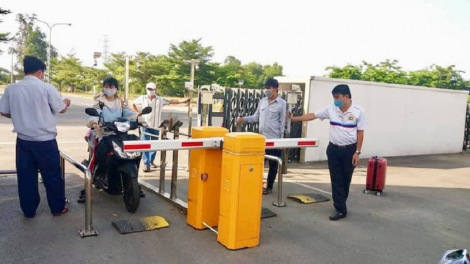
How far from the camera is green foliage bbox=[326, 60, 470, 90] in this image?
24.4 meters

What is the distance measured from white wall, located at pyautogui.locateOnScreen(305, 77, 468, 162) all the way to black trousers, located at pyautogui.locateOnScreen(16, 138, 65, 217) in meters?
6.05

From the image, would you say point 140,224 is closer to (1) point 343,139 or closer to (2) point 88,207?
(2) point 88,207

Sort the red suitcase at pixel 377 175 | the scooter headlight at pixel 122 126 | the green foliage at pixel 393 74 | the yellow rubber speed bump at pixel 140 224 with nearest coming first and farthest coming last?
the yellow rubber speed bump at pixel 140 224 < the scooter headlight at pixel 122 126 < the red suitcase at pixel 377 175 < the green foliage at pixel 393 74

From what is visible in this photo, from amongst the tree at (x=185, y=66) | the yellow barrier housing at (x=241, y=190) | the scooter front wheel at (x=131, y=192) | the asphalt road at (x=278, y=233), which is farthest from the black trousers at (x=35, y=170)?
the tree at (x=185, y=66)

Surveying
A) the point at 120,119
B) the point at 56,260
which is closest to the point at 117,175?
the point at 120,119

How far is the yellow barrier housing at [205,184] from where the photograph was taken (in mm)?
4707

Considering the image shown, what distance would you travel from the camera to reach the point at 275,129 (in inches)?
263

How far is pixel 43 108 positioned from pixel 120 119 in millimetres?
964

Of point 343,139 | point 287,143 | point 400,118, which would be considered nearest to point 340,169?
point 343,139

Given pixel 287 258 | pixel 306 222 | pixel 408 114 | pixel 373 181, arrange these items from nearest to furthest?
pixel 287 258 → pixel 306 222 → pixel 373 181 → pixel 408 114

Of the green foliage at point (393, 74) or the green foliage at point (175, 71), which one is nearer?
the green foliage at point (393, 74)

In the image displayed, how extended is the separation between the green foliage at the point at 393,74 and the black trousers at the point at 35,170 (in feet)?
68.1

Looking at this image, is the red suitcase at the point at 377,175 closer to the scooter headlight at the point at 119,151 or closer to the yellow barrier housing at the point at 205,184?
the yellow barrier housing at the point at 205,184

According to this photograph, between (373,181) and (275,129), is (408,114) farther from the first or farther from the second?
(275,129)
